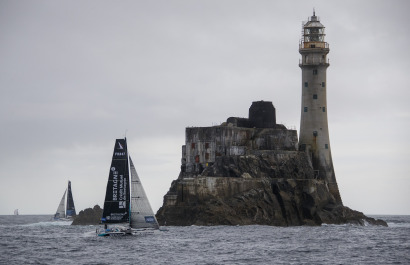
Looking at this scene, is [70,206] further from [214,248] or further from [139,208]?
[214,248]

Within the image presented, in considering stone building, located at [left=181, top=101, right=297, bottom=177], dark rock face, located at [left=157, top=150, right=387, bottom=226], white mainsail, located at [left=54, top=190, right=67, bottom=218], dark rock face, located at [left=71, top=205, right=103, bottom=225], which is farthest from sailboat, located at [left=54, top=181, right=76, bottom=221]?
dark rock face, located at [left=157, top=150, right=387, bottom=226]

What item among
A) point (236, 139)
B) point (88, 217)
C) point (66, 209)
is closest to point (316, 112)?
point (236, 139)

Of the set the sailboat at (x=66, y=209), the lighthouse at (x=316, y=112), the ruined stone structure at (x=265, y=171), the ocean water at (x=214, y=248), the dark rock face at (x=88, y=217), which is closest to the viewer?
the ocean water at (x=214, y=248)

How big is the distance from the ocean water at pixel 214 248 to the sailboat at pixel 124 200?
1.03m

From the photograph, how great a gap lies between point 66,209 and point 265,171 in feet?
113

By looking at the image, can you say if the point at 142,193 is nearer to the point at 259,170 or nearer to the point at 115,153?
the point at 115,153

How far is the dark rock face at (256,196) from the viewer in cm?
7725

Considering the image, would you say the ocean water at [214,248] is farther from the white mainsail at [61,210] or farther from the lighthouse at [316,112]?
the white mainsail at [61,210]

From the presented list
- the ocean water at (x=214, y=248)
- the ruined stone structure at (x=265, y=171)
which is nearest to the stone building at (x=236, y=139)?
the ruined stone structure at (x=265, y=171)

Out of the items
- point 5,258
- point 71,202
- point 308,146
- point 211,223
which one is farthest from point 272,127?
point 5,258

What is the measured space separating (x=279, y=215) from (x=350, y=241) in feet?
69.1

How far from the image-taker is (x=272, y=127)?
92.2 m

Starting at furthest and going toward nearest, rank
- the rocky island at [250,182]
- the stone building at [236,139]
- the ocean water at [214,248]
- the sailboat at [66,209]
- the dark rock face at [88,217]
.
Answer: the sailboat at [66,209], the dark rock face at [88,217], the stone building at [236,139], the rocky island at [250,182], the ocean water at [214,248]

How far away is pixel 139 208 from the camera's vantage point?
193 feet
